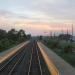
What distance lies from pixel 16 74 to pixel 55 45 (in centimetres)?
6058

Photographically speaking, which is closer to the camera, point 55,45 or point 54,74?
point 54,74

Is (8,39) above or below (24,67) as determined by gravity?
below

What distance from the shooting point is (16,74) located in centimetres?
2205

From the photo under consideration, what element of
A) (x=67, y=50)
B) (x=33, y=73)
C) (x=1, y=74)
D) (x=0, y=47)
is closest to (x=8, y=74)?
(x=1, y=74)

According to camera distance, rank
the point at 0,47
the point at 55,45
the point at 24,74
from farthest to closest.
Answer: the point at 55,45
the point at 0,47
the point at 24,74

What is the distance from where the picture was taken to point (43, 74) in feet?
72.7

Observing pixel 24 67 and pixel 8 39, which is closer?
pixel 24 67

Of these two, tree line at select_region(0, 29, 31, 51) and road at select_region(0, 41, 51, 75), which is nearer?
road at select_region(0, 41, 51, 75)

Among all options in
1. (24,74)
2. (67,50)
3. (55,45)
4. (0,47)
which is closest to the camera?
(24,74)

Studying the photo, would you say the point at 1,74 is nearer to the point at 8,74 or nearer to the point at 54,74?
the point at 8,74

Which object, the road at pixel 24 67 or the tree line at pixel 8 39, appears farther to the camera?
the tree line at pixel 8 39

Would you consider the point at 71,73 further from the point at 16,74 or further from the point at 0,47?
the point at 0,47

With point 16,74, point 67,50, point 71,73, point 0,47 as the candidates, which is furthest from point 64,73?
point 0,47

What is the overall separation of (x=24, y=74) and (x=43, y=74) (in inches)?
57.6
